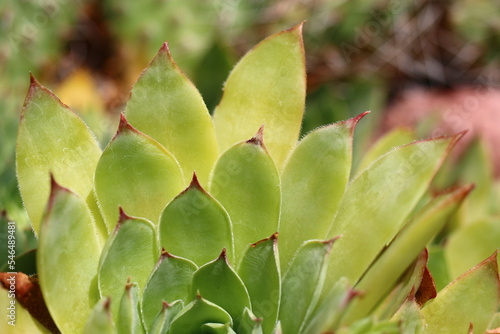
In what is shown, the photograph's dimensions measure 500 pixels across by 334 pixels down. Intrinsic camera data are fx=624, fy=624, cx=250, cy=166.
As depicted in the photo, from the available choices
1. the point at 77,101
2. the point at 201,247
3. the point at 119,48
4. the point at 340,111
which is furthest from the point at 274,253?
the point at 119,48

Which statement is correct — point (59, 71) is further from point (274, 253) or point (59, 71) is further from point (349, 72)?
point (274, 253)

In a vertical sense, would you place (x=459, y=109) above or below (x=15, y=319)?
below

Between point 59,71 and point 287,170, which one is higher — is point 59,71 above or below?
below

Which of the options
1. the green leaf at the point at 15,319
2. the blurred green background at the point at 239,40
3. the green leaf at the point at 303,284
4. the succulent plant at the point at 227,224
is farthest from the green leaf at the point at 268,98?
the blurred green background at the point at 239,40

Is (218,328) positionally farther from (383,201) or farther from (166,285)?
(383,201)

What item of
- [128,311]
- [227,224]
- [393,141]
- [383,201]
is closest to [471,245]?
[393,141]

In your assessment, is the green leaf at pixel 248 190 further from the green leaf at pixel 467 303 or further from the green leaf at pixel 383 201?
the green leaf at pixel 467 303
